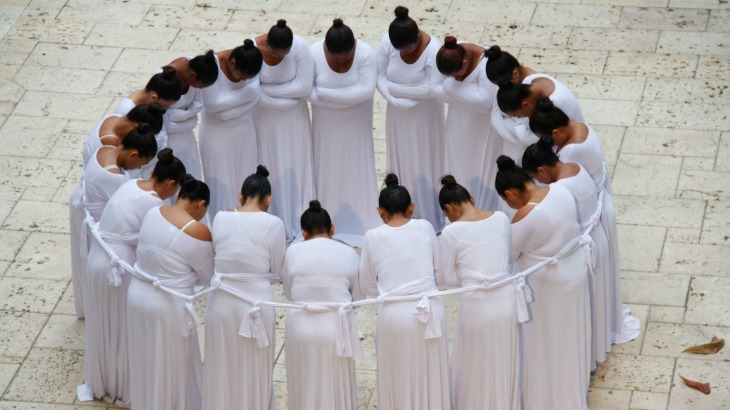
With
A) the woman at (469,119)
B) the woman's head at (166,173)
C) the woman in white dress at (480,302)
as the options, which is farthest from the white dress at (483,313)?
the woman at (469,119)

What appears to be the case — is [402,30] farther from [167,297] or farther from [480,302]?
[167,297]

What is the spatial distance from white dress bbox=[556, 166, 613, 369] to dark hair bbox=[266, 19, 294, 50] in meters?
2.16

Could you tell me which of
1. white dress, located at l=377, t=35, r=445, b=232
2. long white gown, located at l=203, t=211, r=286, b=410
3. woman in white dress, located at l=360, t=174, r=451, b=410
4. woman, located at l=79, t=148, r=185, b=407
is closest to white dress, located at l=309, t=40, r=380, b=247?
white dress, located at l=377, t=35, r=445, b=232

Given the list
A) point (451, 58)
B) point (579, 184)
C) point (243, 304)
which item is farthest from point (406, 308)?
point (451, 58)

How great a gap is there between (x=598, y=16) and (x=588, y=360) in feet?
17.1

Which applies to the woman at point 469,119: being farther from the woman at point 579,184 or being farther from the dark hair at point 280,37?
the woman at point 579,184

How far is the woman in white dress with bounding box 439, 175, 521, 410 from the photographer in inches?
318

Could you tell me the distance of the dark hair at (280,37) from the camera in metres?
9.59

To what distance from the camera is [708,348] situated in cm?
927

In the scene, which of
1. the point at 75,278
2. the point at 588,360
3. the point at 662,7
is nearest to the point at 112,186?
the point at 75,278

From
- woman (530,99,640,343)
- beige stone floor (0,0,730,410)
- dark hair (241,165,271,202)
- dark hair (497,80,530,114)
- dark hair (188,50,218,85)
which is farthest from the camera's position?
dark hair (188,50,218,85)

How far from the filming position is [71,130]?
39.3ft

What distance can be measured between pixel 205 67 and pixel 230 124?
618 millimetres

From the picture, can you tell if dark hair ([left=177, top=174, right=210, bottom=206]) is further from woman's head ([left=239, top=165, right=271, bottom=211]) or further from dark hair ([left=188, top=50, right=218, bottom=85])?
dark hair ([left=188, top=50, right=218, bottom=85])
